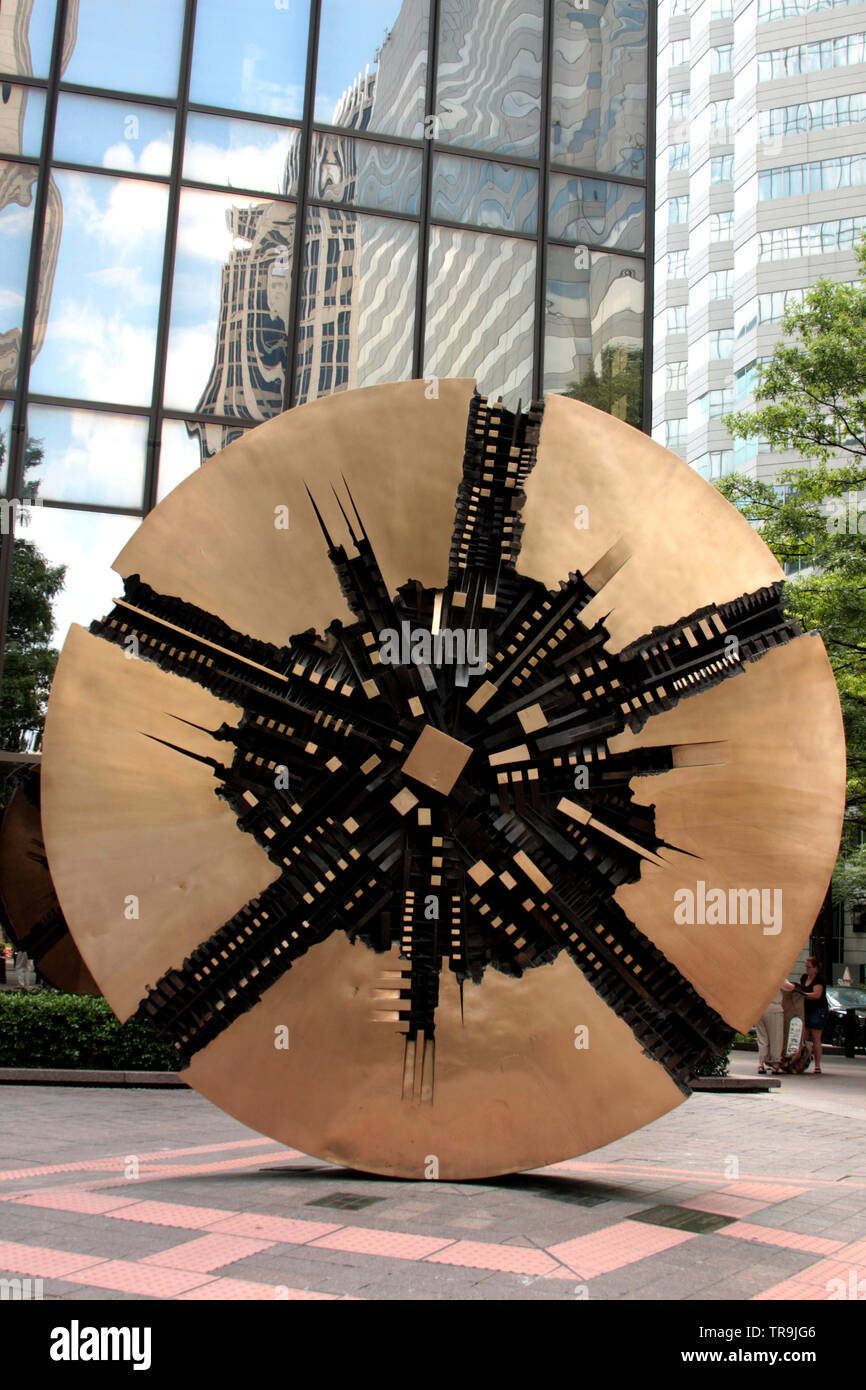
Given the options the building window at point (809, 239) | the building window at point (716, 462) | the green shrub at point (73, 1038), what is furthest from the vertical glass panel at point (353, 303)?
the building window at point (716, 462)

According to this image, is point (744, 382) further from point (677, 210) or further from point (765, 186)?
point (677, 210)

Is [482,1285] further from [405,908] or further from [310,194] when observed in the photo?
[310,194]

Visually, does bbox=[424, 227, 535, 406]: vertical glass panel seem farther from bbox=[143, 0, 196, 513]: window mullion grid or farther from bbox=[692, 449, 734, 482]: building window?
bbox=[692, 449, 734, 482]: building window

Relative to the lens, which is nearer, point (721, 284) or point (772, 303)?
point (772, 303)

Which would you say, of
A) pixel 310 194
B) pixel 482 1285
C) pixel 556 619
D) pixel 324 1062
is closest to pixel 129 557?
pixel 556 619

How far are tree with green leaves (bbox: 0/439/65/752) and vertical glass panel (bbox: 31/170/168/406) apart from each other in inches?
47.0

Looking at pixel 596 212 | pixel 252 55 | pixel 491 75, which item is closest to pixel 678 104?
pixel 491 75

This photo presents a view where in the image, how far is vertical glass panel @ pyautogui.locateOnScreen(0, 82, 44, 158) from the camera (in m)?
16.5

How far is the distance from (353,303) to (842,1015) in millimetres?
19073

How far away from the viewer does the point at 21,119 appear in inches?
650

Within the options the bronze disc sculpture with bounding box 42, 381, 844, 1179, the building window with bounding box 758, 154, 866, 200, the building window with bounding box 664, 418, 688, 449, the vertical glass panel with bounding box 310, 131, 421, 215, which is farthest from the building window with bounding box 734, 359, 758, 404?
the bronze disc sculpture with bounding box 42, 381, 844, 1179

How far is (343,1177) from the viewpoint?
716cm

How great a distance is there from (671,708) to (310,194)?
12564 millimetres

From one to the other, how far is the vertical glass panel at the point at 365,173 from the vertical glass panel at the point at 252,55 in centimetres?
68
